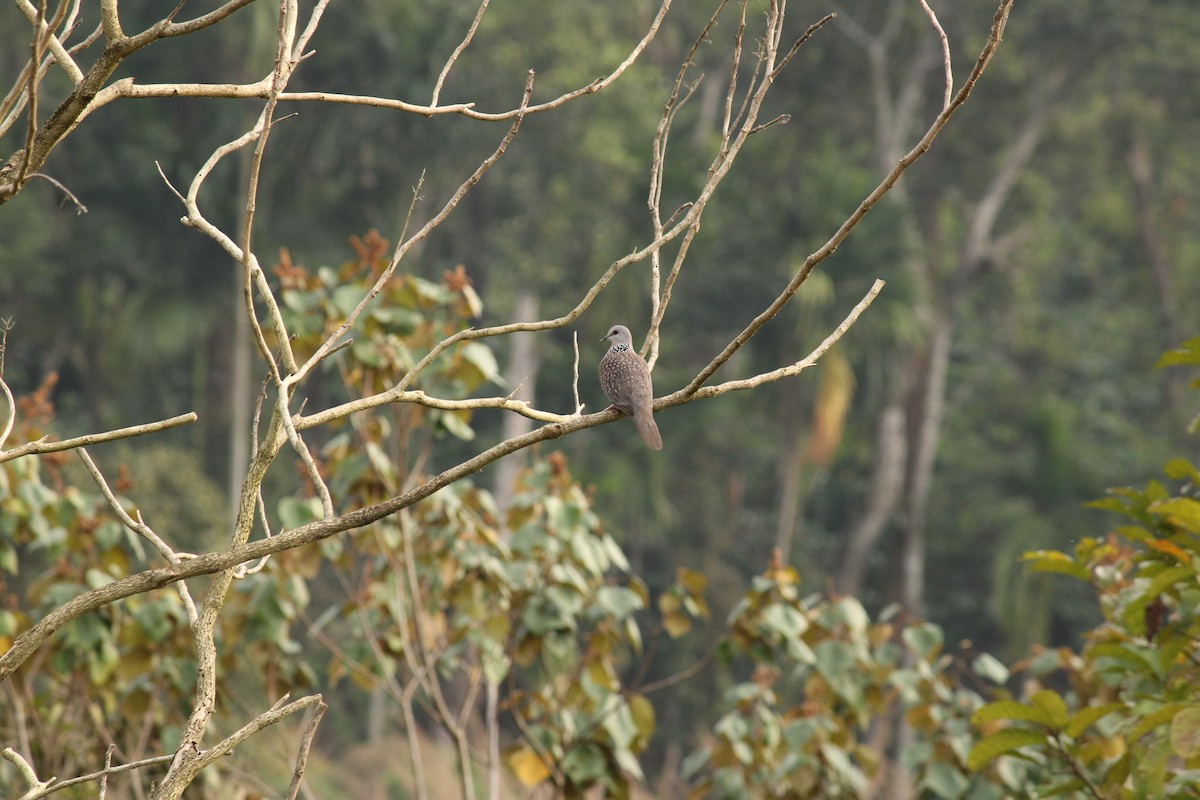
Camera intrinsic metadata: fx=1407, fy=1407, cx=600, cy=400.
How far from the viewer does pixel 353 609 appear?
13.7 feet

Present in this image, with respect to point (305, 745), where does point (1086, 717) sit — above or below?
below

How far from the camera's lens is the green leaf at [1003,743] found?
2.87 meters

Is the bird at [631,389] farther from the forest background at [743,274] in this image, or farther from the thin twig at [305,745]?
the forest background at [743,274]

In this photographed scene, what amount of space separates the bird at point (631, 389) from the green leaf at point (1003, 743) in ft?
3.00

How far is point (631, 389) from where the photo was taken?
321 cm

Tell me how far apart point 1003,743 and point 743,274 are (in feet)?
59.3

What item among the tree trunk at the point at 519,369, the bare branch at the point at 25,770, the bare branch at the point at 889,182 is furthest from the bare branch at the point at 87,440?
the tree trunk at the point at 519,369

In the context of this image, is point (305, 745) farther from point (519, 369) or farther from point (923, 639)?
point (519, 369)

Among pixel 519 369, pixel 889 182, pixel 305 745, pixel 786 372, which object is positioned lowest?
pixel 519 369

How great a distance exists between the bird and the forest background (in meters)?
13.3

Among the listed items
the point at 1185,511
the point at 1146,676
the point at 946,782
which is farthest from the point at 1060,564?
the point at 946,782

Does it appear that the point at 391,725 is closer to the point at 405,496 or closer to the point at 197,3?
the point at 197,3

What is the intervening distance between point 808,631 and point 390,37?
632 inches

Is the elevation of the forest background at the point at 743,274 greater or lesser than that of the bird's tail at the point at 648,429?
lesser
